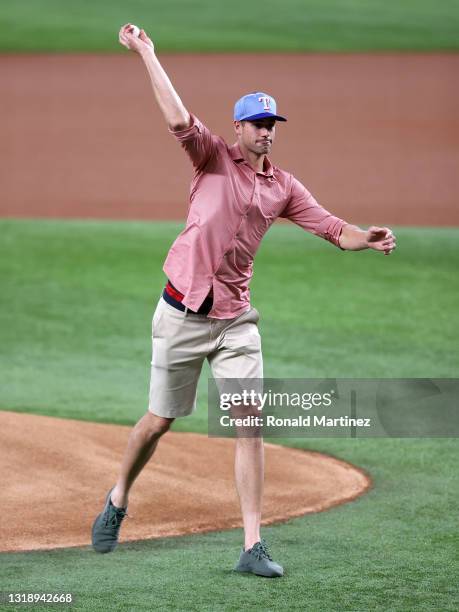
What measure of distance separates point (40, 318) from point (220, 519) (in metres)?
5.45

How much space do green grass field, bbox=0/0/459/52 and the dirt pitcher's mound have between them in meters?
18.1

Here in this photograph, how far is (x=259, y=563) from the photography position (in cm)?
496

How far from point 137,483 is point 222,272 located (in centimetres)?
189

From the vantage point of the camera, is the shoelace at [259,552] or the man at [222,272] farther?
the man at [222,272]

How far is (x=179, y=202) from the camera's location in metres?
16.9

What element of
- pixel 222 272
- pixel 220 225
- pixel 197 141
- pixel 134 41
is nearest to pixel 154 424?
pixel 222 272

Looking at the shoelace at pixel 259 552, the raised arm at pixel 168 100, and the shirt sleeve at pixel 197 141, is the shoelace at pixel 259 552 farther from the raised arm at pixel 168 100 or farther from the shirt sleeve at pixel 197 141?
the raised arm at pixel 168 100

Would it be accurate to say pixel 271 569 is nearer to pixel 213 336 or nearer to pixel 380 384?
pixel 213 336

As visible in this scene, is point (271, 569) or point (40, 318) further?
point (40, 318)

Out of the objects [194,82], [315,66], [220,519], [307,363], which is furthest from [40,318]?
[315,66]

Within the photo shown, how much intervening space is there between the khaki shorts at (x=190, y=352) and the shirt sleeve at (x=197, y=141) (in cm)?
69

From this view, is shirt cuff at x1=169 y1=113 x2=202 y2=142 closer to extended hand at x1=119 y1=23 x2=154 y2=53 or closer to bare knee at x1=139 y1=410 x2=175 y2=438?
extended hand at x1=119 y1=23 x2=154 y2=53

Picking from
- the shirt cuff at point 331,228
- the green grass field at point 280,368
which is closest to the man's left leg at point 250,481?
the green grass field at point 280,368

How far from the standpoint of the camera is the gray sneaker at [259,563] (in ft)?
16.2
